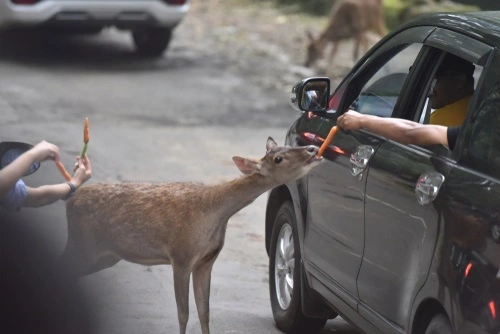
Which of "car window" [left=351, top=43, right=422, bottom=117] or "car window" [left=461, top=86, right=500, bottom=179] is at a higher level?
"car window" [left=461, top=86, right=500, bottom=179]

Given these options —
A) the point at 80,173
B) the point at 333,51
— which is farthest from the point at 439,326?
the point at 333,51

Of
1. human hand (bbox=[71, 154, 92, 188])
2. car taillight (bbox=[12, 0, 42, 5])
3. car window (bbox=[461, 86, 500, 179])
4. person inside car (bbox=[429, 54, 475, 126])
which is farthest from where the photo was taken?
car taillight (bbox=[12, 0, 42, 5])

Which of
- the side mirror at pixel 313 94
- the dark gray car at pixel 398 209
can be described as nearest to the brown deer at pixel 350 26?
the dark gray car at pixel 398 209

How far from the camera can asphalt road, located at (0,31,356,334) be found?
24.1 feet

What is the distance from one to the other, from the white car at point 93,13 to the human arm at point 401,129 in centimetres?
997

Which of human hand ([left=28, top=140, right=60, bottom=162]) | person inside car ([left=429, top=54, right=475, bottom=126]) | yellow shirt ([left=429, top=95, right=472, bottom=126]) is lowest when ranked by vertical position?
human hand ([left=28, top=140, right=60, bottom=162])

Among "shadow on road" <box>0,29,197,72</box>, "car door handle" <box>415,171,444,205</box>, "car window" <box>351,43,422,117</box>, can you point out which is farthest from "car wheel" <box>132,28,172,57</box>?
"car door handle" <box>415,171,444,205</box>

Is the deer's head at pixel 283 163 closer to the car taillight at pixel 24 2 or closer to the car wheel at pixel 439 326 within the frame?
the car wheel at pixel 439 326

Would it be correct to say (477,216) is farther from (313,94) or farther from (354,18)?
(354,18)

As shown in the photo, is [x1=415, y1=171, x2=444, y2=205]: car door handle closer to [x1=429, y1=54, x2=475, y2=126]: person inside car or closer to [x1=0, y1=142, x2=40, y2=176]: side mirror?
[x1=429, y1=54, x2=475, y2=126]: person inside car

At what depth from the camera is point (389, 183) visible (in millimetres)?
5141

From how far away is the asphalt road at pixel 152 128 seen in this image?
7350mm

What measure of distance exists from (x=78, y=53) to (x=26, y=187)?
11.7m

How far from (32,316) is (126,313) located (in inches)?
141
